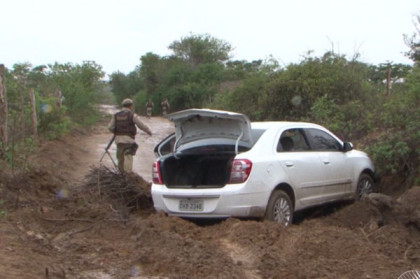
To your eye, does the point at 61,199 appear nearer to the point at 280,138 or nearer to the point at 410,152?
the point at 280,138

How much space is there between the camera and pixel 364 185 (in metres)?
10.0

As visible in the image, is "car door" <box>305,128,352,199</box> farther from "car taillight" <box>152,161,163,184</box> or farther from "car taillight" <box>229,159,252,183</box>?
"car taillight" <box>152,161,163,184</box>

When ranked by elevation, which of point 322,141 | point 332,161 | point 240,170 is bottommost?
point 332,161

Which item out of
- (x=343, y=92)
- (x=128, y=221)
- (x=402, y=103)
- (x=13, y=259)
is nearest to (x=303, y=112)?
(x=343, y=92)

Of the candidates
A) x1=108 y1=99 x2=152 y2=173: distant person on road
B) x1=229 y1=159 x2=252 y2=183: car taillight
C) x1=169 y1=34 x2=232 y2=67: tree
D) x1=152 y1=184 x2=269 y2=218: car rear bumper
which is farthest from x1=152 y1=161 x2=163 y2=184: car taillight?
x1=169 y1=34 x2=232 y2=67: tree

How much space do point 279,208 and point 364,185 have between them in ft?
8.31

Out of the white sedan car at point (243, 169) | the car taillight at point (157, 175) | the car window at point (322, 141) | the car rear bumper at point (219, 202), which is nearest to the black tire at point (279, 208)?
the white sedan car at point (243, 169)

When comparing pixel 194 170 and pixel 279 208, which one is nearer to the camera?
pixel 279 208

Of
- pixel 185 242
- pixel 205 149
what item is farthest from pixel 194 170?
pixel 185 242

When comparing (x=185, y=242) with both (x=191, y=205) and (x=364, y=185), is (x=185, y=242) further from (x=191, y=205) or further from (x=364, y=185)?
(x=364, y=185)

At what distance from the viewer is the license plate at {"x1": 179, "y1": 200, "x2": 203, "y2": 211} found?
7.87 meters

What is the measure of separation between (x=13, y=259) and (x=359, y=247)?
3438 mm

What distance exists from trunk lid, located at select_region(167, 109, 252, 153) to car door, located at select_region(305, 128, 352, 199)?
53.4 inches

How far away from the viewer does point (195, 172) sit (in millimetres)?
8508
